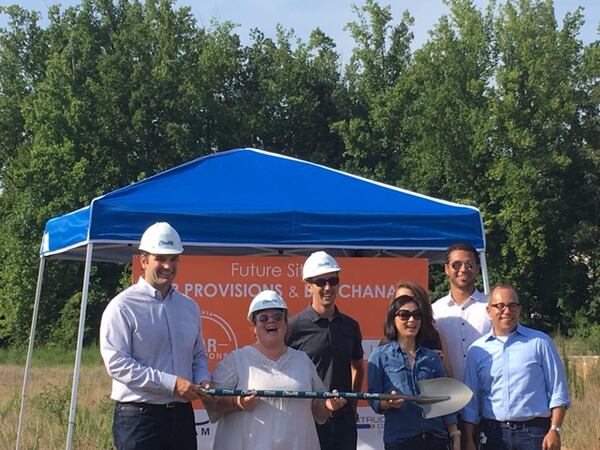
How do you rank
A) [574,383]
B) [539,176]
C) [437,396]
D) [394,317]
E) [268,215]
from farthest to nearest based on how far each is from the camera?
[539,176], [574,383], [268,215], [394,317], [437,396]

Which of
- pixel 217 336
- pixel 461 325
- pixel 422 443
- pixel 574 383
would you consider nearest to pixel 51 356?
pixel 574 383

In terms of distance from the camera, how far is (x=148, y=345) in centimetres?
386

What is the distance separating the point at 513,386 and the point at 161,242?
1781mm

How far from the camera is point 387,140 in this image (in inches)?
1234

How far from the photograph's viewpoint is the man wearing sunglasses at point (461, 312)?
15.0ft

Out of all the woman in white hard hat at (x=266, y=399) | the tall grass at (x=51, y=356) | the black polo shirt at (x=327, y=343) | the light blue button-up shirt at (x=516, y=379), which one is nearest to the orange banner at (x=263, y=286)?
the black polo shirt at (x=327, y=343)

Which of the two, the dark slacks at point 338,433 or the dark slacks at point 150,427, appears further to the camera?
the dark slacks at point 338,433

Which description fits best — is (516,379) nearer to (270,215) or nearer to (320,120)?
(270,215)

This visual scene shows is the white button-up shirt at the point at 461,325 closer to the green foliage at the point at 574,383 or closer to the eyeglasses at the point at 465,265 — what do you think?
the eyeglasses at the point at 465,265

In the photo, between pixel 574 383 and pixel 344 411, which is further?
pixel 574 383

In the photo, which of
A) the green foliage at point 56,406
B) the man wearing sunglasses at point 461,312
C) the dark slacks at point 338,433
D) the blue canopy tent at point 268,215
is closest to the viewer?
the dark slacks at point 338,433

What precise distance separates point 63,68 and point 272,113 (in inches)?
307

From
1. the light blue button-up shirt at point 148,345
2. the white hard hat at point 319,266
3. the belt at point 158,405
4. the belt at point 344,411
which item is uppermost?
the white hard hat at point 319,266

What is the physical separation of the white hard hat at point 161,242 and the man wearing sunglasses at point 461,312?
60.3 inches
